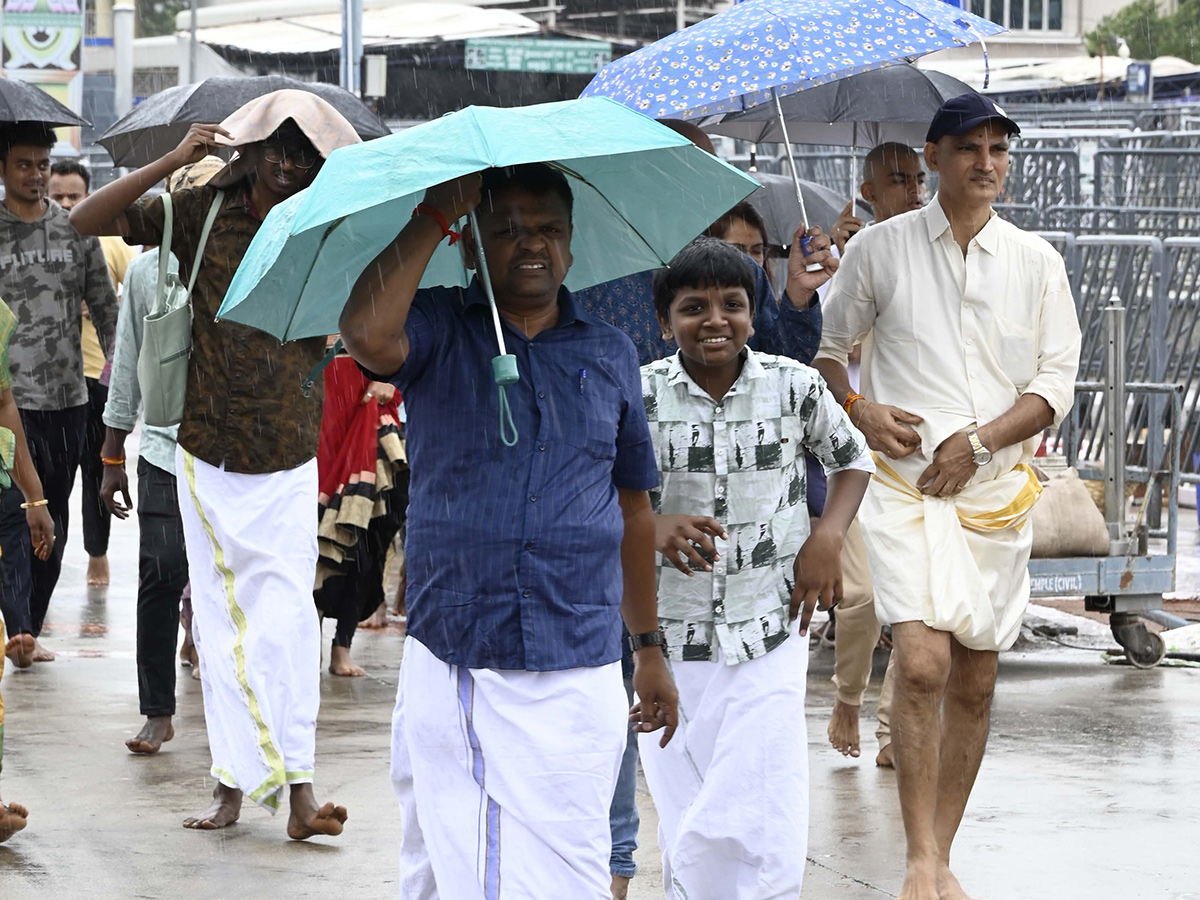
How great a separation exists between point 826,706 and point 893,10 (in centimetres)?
334

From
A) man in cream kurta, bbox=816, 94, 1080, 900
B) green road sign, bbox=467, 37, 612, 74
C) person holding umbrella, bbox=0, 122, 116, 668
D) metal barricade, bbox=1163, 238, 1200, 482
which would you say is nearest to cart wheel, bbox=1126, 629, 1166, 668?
metal barricade, bbox=1163, 238, 1200, 482

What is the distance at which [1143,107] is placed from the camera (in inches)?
883

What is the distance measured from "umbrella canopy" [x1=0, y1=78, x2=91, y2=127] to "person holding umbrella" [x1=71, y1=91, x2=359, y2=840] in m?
2.59

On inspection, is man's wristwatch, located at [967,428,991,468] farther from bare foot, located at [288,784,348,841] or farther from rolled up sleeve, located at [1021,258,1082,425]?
bare foot, located at [288,784,348,841]

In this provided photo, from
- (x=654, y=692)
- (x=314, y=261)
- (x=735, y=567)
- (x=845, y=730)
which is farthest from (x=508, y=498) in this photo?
(x=845, y=730)

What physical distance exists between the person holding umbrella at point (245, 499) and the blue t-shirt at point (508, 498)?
2.14 meters

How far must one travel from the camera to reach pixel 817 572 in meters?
4.48

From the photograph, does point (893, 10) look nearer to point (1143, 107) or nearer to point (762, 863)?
point (762, 863)

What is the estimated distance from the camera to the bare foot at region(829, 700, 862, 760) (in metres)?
6.68

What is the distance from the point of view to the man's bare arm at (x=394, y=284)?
3504 millimetres

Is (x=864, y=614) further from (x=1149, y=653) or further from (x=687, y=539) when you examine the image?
(x=687, y=539)

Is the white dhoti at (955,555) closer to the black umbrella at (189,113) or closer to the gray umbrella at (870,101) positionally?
the gray umbrella at (870,101)

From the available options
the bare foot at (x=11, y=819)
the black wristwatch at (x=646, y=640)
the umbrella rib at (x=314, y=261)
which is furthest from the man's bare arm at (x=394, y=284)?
the bare foot at (x=11, y=819)

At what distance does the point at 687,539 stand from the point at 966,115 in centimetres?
174
